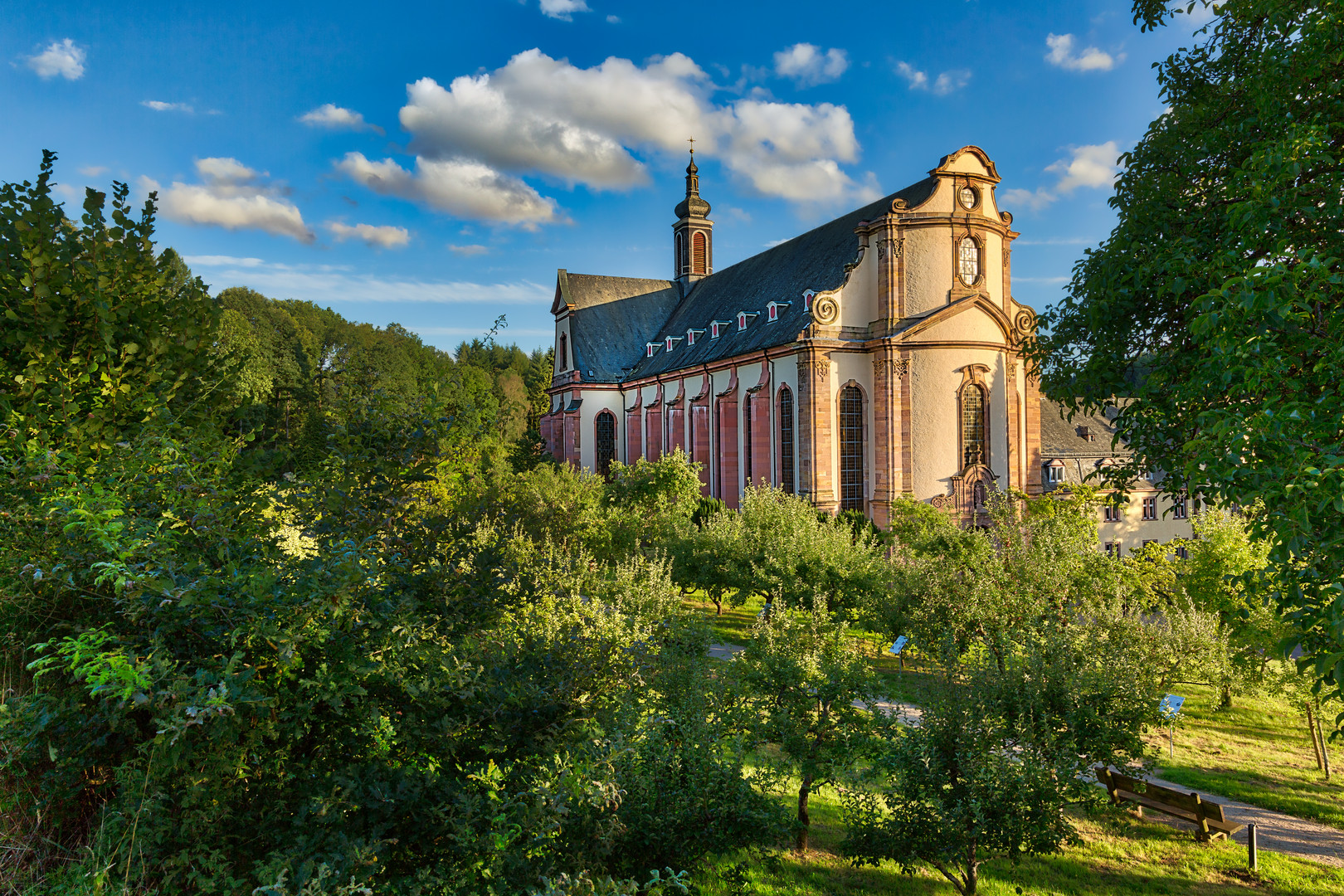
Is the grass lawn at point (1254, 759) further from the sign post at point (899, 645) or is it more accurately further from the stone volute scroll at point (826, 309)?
the stone volute scroll at point (826, 309)

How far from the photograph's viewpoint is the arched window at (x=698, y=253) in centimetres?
5509

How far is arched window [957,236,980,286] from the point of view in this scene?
108ft

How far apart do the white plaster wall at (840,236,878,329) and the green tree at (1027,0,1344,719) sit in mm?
20867

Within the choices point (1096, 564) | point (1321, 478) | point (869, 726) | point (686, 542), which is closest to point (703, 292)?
point (686, 542)

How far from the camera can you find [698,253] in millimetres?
55344

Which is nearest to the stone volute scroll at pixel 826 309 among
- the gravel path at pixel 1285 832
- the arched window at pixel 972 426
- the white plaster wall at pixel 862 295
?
the white plaster wall at pixel 862 295

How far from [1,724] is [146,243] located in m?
5.46

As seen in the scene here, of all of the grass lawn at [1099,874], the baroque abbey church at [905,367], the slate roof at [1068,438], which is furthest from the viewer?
the slate roof at [1068,438]

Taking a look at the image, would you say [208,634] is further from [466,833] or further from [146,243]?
[146,243]

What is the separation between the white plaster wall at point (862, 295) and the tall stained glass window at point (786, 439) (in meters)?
4.27

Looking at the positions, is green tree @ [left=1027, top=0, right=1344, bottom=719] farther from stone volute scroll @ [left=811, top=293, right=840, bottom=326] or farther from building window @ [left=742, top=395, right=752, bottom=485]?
building window @ [left=742, top=395, right=752, bottom=485]

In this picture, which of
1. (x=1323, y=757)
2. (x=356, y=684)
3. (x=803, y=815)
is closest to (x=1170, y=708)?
(x=1323, y=757)

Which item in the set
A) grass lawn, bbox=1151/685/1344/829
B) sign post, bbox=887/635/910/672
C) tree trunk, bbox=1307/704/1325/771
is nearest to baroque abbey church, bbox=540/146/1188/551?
sign post, bbox=887/635/910/672

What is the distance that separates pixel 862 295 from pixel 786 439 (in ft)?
24.2
